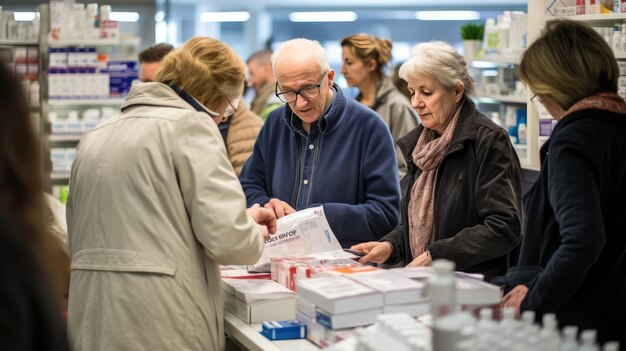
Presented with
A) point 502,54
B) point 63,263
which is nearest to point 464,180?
point 63,263

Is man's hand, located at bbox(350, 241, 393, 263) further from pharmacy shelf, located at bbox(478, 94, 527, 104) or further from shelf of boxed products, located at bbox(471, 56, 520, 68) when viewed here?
shelf of boxed products, located at bbox(471, 56, 520, 68)

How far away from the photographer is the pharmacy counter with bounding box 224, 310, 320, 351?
252 centimetres

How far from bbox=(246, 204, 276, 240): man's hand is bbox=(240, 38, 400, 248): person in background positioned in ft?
0.86

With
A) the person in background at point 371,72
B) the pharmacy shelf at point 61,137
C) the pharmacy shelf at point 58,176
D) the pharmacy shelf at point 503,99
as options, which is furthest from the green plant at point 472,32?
the pharmacy shelf at point 58,176

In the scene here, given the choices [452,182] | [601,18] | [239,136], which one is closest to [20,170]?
[452,182]

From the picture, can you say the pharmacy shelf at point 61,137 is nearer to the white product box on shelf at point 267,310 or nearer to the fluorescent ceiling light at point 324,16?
the white product box on shelf at point 267,310

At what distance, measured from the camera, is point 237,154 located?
5031mm

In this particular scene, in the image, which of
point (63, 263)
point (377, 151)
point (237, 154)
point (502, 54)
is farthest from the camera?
point (502, 54)

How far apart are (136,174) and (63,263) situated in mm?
1872

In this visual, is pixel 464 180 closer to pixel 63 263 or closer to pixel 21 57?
pixel 63 263

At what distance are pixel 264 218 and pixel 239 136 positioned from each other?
207cm

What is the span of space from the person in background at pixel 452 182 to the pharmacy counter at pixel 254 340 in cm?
57

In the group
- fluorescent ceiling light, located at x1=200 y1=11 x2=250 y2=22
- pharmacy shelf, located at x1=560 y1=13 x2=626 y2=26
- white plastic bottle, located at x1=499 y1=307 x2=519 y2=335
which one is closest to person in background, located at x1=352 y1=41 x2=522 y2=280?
white plastic bottle, located at x1=499 y1=307 x2=519 y2=335

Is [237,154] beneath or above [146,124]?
beneath
